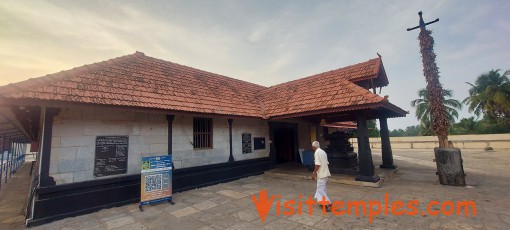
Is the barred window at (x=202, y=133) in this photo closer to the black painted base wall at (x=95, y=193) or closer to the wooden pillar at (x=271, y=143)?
the black painted base wall at (x=95, y=193)

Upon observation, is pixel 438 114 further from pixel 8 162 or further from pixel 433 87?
pixel 8 162

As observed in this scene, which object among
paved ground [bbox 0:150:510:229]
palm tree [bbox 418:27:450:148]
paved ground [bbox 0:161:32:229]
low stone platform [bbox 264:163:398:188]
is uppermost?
palm tree [bbox 418:27:450:148]

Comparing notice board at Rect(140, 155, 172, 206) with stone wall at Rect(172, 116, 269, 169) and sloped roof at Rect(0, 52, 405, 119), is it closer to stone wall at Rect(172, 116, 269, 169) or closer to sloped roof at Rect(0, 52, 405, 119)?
stone wall at Rect(172, 116, 269, 169)

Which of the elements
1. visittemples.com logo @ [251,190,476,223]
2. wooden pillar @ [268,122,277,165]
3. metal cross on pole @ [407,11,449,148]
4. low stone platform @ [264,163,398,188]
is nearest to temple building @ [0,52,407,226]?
wooden pillar @ [268,122,277,165]

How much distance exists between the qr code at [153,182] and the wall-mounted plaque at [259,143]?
17.3ft

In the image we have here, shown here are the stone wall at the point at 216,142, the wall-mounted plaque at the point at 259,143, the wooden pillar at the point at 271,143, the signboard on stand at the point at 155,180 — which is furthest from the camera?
the wooden pillar at the point at 271,143

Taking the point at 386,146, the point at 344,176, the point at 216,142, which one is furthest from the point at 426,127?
the point at 216,142

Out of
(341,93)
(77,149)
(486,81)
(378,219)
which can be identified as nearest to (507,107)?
(486,81)

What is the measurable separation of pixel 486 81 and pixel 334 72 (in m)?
30.4

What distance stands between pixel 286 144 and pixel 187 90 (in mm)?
7309

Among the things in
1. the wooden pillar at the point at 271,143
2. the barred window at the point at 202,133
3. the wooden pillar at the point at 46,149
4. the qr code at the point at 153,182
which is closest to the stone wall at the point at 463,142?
the wooden pillar at the point at 271,143

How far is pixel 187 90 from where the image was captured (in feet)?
30.1

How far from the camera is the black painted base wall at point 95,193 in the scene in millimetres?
5262

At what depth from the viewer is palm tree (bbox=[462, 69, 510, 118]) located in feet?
84.0
